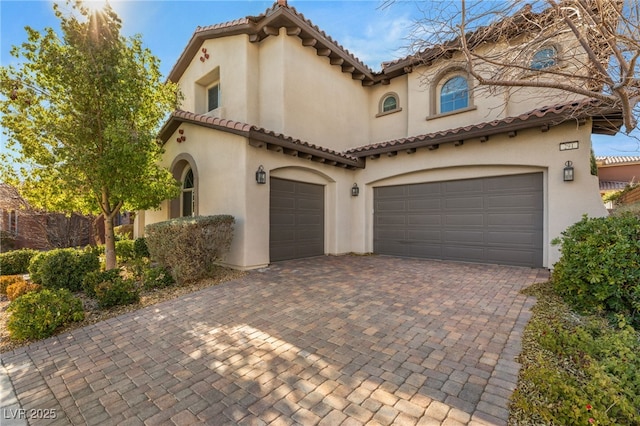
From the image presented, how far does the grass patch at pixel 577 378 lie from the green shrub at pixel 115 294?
6308mm

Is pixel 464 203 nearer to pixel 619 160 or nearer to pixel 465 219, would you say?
pixel 465 219

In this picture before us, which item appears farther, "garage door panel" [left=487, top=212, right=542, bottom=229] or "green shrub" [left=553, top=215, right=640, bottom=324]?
"garage door panel" [left=487, top=212, right=542, bottom=229]

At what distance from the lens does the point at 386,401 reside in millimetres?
2682

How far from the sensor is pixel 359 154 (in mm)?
10961

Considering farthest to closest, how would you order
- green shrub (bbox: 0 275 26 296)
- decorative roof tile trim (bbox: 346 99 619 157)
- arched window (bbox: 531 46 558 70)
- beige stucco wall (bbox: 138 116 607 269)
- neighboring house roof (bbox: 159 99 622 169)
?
beige stucco wall (bbox: 138 116 607 269) < neighboring house roof (bbox: 159 99 622 169) < green shrub (bbox: 0 275 26 296) < decorative roof tile trim (bbox: 346 99 619 157) < arched window (bbox: 531 46 558 70)

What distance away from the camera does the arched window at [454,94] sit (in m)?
10.9

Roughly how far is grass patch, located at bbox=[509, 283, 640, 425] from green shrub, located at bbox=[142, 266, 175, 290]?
22.5 ft

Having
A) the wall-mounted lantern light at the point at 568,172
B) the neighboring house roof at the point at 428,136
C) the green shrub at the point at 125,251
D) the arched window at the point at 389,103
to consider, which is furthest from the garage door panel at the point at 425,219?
the green shrub at the point at 125,251

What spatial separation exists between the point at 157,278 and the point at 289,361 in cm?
484

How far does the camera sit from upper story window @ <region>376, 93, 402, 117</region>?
1287 centimetres

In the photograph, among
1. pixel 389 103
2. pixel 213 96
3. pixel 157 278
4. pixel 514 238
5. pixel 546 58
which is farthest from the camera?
pixel 389 103

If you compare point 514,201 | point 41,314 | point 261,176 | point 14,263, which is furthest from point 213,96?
point 514,201

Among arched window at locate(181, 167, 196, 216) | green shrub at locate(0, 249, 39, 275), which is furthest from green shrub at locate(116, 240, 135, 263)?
green shrub at locate(0, 249, 39, 275)

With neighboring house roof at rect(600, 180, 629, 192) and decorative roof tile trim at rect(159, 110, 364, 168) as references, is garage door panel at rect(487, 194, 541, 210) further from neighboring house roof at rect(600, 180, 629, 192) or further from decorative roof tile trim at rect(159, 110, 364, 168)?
neighboring house roof at rect(600, 180, 629, 192)
